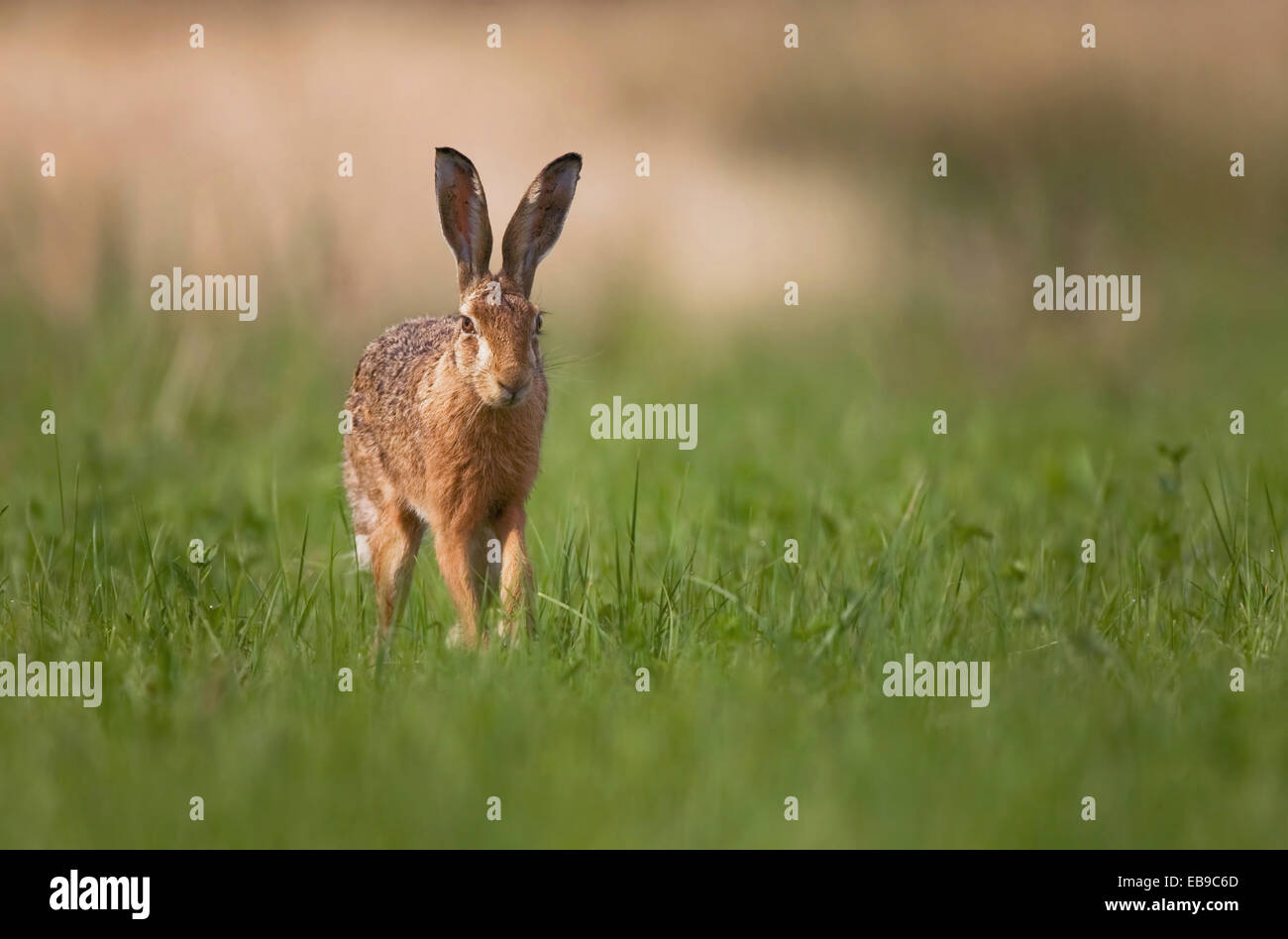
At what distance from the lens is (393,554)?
7.57 meters

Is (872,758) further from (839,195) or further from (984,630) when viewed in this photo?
(839,195)

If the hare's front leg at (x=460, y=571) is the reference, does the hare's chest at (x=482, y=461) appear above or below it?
above

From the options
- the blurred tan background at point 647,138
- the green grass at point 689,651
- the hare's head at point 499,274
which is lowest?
the green grass at point 689,651

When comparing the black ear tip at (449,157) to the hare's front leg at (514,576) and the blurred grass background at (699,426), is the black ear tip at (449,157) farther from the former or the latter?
the blurred grass background at (699,426)

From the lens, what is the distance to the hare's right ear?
6746 millimetres

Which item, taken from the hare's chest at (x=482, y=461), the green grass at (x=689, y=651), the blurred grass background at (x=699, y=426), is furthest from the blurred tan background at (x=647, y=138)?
the hare's chest at (x=482, y=461)

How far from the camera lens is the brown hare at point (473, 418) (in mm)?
6527

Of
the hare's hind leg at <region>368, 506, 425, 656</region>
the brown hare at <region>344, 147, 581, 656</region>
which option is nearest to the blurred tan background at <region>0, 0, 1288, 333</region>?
the hare's hind leg at <region>368, 506, 425, 656</region>

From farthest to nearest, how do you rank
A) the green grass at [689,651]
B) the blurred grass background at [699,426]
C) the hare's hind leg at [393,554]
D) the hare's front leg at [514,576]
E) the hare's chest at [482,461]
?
1. the hare's hind leg at [393,554]
2. the hare's chest at [482,461]
3. the hare's front leg at [514,576]
4. the blurred grass background at [699,426]
5. the green grass at [689,651]

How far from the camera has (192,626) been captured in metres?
6.12

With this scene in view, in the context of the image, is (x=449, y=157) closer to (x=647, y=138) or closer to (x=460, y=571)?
(x=460, y=571)

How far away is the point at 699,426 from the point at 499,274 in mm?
5513

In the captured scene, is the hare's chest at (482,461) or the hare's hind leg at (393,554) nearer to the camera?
the hare's chest at (482,461)

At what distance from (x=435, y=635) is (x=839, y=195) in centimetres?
1200
